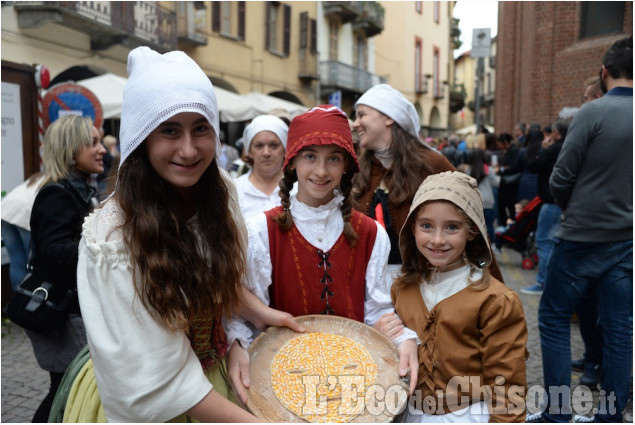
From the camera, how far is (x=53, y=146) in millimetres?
3301

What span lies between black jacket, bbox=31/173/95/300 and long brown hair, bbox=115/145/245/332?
137 centimetres

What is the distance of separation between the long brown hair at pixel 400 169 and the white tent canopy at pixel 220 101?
3.15 metres

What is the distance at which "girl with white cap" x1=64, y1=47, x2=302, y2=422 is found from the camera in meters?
1.48

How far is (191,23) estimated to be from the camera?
1641 centimetres

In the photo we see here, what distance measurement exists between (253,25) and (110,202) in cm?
1900

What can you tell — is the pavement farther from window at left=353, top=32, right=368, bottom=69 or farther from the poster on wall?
window at left=353, top=32, right=368, bottom=69

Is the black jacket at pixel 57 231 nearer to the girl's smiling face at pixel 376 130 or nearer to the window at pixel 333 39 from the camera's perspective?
the girl's smiling face at pixel 376 130

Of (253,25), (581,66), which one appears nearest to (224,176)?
(581,66)

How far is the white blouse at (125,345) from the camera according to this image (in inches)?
58.1

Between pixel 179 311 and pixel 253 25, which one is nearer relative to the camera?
pixel 179 311

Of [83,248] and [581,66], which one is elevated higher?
[581,66]

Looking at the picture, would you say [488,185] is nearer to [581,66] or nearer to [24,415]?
[581,66]

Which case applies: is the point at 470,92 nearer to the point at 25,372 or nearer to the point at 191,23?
the point at 191,23

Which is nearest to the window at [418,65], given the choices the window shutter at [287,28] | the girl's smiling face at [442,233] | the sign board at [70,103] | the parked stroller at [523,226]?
the window shutter at [287,28]
